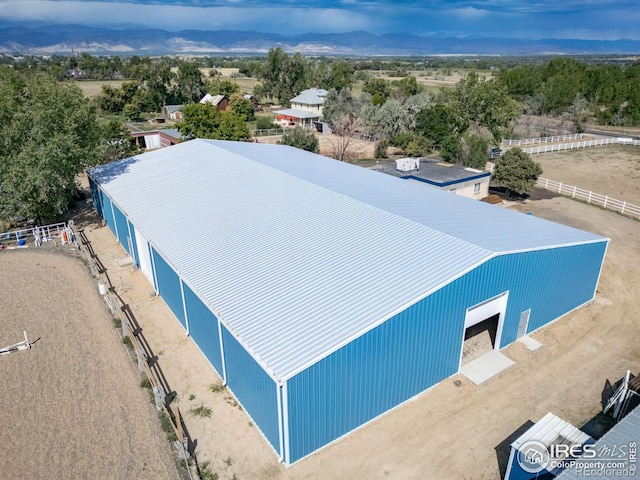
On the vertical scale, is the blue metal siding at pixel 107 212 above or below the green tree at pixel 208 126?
below

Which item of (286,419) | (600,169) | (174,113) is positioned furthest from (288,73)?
(286,419)

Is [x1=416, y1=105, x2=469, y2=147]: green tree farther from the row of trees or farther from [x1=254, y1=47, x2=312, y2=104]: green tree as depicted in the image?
[x1=254, y1=47, x2=312, y2=104]: green tree

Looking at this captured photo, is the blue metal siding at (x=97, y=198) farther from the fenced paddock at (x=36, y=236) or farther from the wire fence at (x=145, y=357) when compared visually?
the wire fence at (x=145, y=357)

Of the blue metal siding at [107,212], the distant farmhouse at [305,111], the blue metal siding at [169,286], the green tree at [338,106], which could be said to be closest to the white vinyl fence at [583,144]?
the green tree at [338,106]

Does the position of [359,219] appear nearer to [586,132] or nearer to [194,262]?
[194,262]

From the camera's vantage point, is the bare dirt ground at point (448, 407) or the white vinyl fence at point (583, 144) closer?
the bare dirt ground at point (448, 407)

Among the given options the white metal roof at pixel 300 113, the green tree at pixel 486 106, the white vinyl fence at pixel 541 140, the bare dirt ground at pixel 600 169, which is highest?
the green tree at pixel 486 106

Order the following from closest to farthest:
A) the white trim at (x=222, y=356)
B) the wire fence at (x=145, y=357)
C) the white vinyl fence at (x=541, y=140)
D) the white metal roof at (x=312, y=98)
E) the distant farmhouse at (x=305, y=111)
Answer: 1. the wire fence at (x=145, y=357)
2. the white trim at (x=222, y=356)
3. the white vinyl fence at (x=541, y=140)
4. the distant farmhouse at (x=305, y=111)
5. the white metal roof at (x=312, y=98)

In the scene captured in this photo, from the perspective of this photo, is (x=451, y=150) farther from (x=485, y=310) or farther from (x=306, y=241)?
(x=306, y=241)

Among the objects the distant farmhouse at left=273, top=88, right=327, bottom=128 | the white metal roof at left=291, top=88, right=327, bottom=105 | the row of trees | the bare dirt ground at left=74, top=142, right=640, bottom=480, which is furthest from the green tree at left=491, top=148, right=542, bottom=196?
the white metal roof at left=291, top=88, right=327, bottom=105
